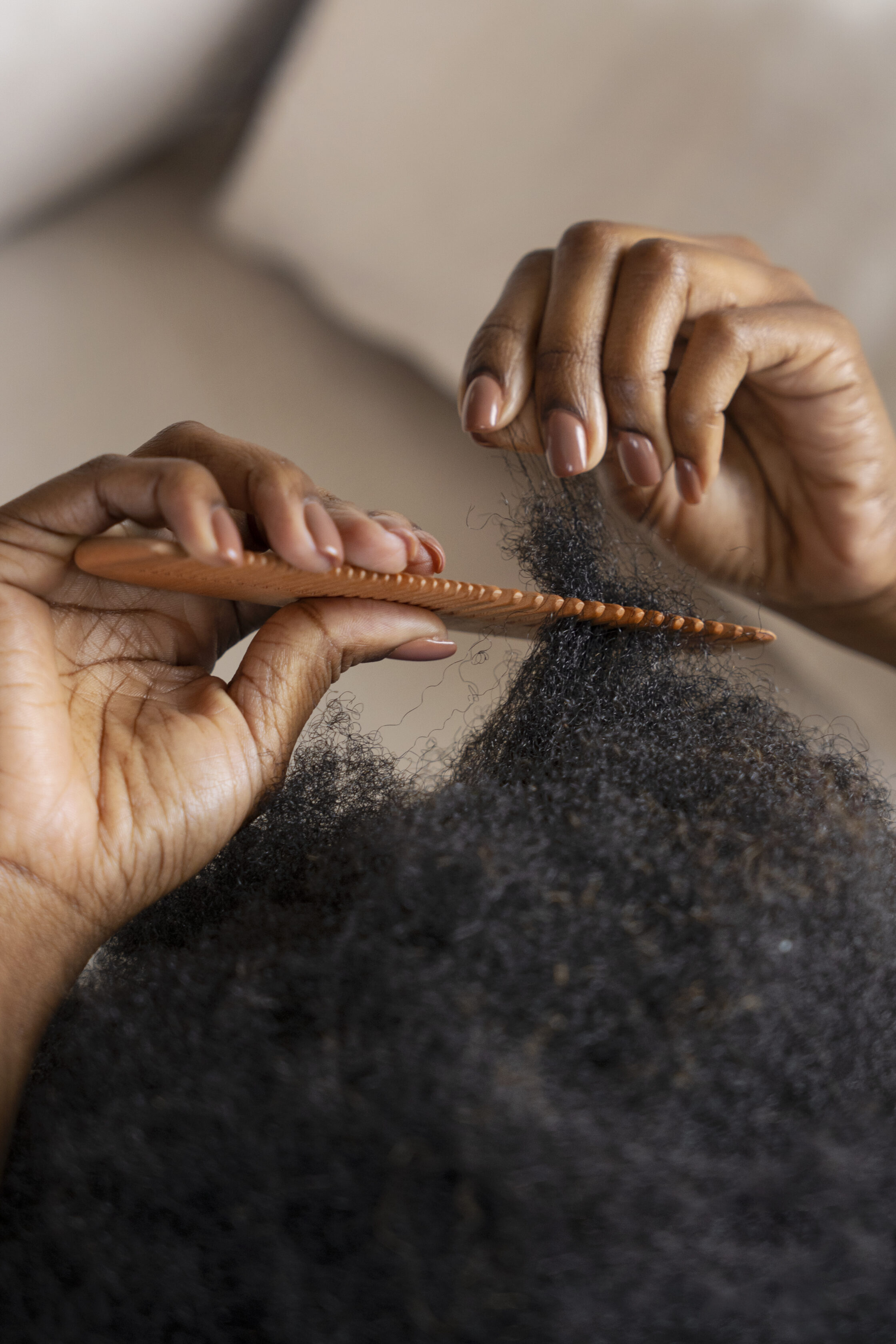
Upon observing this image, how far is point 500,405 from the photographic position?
1.94 feet

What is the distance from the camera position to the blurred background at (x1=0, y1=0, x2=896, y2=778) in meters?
0.90

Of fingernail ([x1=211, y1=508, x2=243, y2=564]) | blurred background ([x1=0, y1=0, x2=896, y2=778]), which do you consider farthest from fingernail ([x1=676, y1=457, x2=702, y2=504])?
fingernail ([x1=211, y1=508, x2=243, y2=564])

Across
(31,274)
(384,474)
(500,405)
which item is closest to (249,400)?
(384,474)

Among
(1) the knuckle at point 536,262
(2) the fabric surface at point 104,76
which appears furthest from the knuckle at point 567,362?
(2) the fabric surface at point 104,76

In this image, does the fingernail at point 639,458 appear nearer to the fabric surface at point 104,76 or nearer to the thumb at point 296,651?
the thumb at point 296,651

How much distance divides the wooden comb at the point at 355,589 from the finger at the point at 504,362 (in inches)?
6.1

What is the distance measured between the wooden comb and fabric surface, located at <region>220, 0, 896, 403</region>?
0.69 meters

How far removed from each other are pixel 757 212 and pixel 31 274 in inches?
32.7

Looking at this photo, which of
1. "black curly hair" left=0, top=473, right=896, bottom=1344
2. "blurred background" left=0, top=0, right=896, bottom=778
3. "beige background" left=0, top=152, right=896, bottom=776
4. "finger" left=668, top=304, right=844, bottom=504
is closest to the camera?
"black curly hair" left=0, top=473, right=896, bottom=1344

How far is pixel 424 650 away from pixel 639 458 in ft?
0.64

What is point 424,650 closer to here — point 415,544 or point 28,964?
point 415,544

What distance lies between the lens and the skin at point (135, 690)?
43cm

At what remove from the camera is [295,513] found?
0.43 m

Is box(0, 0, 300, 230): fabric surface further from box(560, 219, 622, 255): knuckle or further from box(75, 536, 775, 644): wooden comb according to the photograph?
box(75, 536, 775, 644): wooden comb
